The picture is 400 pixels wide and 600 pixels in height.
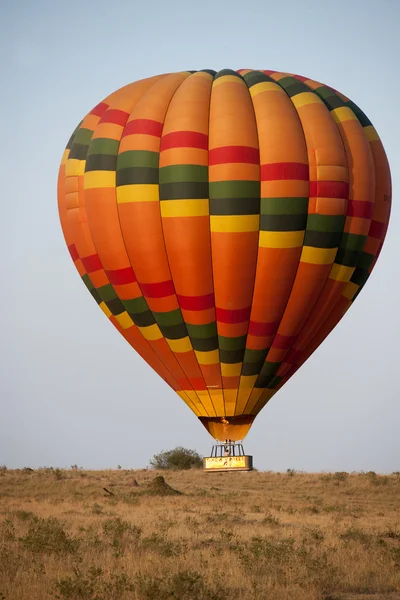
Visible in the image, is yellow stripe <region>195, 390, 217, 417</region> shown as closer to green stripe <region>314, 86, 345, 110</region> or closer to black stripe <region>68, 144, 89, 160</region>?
black stripe <region>68, 144, 89, 160</region>

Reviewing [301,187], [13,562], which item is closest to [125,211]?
[301,187]

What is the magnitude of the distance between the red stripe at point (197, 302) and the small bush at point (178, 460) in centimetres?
4293

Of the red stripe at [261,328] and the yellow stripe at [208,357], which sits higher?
the red stripe at [261,328]

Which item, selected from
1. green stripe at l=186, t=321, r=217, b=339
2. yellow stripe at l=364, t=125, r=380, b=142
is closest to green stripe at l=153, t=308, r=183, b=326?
green stripe at l=186, t=321, r=217, b=339

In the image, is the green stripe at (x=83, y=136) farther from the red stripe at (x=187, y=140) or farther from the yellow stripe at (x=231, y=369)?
the yellow stripe at (x=231, y=369)

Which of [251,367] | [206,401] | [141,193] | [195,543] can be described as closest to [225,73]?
[141,193]

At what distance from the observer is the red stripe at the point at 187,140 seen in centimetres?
2331

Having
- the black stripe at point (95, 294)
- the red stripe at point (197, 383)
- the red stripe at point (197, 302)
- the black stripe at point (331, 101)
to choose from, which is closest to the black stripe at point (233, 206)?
the red stripe at point (197, 302)

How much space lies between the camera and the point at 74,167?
25.7 meters

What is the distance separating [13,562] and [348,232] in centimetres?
1223

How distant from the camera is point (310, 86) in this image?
2591 cm

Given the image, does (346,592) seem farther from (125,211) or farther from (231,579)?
(125,211)

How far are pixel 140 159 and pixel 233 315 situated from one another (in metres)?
4.77

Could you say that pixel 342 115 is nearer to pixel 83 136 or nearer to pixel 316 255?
pixel 316 255
